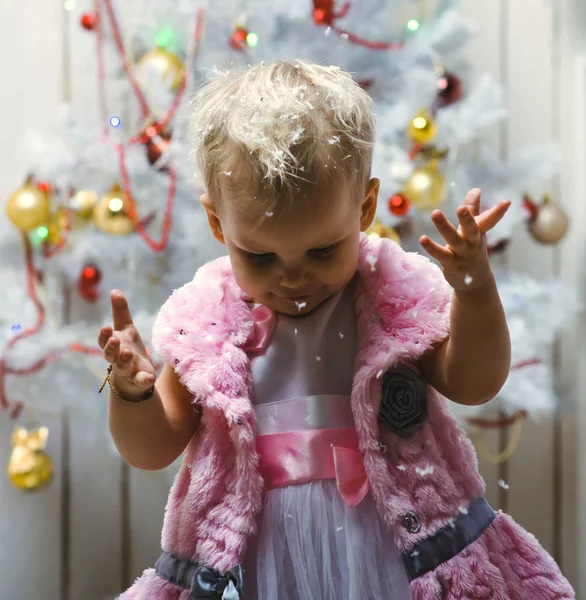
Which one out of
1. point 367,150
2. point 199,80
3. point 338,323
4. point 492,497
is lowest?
point 492,497

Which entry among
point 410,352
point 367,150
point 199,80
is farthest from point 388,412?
point 199,80

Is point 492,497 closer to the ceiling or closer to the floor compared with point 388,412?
closer to the floor

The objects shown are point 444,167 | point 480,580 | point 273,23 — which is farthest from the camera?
point 444,167

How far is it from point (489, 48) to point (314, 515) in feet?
3.20

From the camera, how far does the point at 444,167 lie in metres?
1.21

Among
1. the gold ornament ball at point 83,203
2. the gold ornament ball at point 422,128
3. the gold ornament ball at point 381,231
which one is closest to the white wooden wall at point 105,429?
the gold ornament ball at point 83,203

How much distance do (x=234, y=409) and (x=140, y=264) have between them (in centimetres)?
62

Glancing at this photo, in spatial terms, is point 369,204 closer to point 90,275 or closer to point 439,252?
point 439,252

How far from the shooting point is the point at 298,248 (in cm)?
61

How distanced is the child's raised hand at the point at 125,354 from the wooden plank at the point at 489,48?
0.84 meters

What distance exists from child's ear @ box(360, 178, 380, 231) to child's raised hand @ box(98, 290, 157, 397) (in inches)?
7.8

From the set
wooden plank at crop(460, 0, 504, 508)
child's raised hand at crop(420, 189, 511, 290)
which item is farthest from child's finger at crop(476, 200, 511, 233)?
wooden plank at crop(460, 0, 504, 508)

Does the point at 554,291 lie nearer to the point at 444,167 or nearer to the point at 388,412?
the point at 444,167

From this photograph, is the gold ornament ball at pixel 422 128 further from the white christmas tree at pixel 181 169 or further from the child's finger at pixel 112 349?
the child's finger at pixel 112 349
